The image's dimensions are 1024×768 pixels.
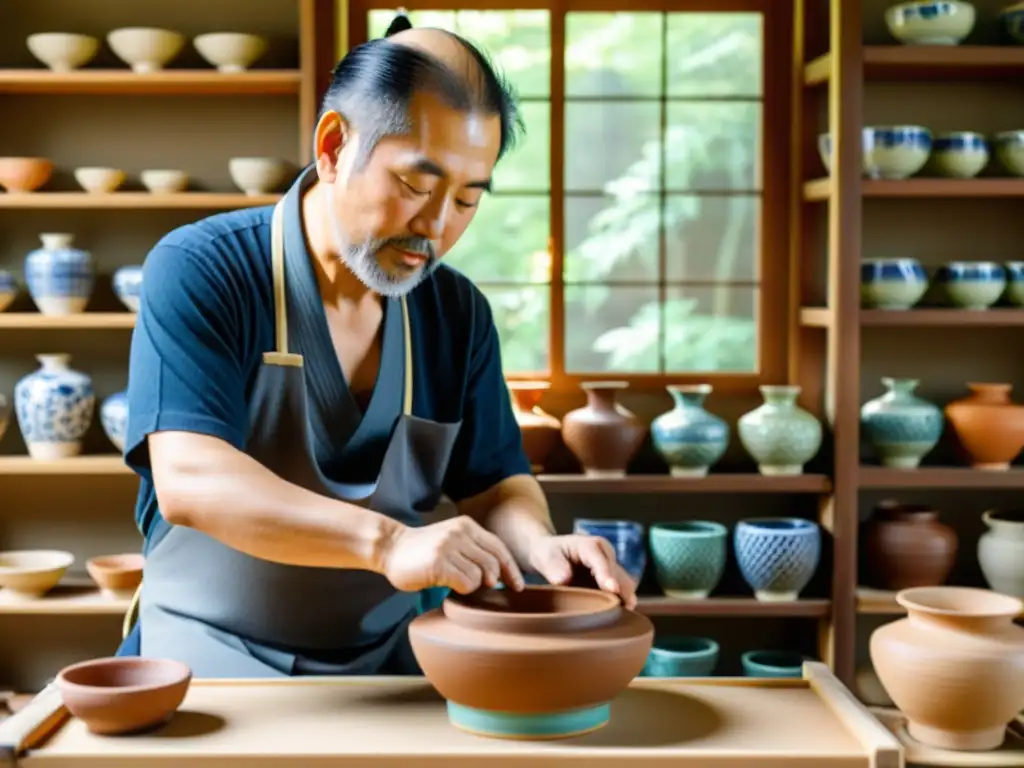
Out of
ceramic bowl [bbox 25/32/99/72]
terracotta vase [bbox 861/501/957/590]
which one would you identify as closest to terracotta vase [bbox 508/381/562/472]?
terracotta vase [bbox 861/501/957/590]

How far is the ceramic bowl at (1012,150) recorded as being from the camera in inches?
160

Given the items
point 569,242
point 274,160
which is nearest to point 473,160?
point 274,160

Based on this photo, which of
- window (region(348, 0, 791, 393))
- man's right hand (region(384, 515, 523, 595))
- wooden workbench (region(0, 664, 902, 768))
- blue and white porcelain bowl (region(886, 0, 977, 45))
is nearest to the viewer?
wooden workbench (region(0, 664, 902, 768))

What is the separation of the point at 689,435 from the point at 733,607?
569mm

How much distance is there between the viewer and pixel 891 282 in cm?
401

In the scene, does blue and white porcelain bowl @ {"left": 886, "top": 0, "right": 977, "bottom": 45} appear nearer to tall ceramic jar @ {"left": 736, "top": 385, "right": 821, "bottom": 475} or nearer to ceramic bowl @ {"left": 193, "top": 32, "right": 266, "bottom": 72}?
tall ceramic jar @ {"left": 736, "top": 385, "right": 821, "bottom": 475}

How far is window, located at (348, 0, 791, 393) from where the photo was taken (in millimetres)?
4422

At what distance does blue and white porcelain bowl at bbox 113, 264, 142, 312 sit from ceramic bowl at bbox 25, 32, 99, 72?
691mm

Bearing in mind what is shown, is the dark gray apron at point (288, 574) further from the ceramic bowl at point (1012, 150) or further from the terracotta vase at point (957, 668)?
the ceramic bowl at point (1012, 150)

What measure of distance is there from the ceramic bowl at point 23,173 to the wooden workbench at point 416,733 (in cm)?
289

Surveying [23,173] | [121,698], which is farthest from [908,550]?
[23,173]

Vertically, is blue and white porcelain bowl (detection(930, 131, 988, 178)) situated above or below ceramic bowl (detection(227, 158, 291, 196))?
above

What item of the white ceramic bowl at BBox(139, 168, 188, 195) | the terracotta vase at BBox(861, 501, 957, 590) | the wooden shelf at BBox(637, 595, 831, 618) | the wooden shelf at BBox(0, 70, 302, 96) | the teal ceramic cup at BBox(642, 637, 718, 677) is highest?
the wooden shelf at BBox(0, 70, 302, 96)

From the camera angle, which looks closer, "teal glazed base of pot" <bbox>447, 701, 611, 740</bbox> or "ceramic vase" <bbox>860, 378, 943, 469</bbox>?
"teal glazed base of pot" <bbox>447, 701, 611, 740</bbox>
